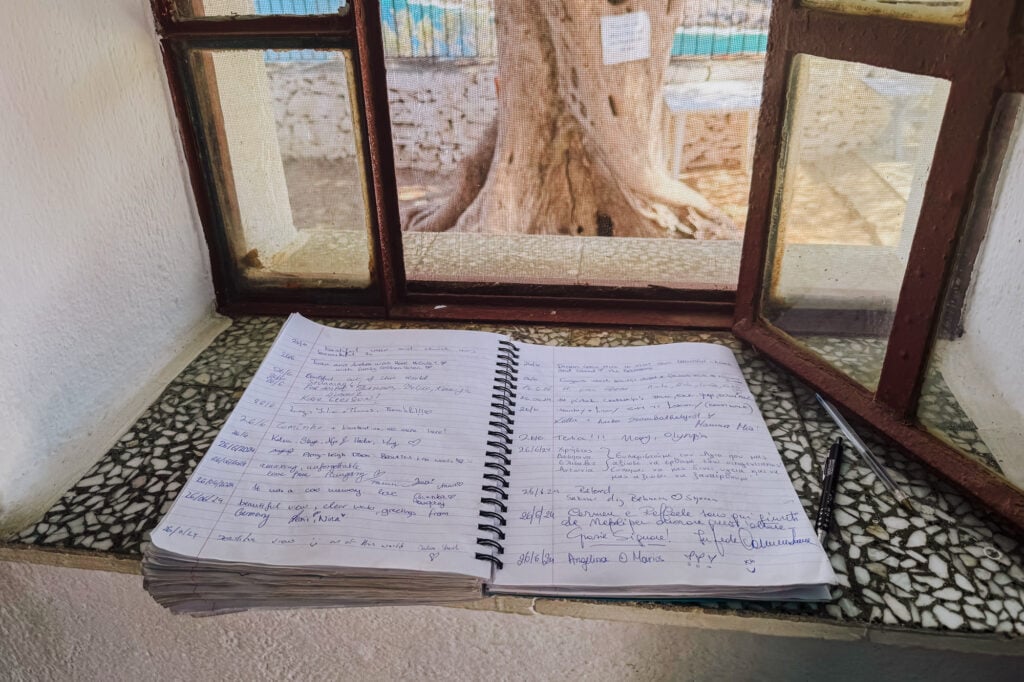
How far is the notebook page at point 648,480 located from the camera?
2.12ft

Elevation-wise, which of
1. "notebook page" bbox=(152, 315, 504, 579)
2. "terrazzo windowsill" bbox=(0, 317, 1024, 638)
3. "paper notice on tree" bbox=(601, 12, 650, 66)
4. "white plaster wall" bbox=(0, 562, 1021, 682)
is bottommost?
"white plaster wall" bbox=(0, 562, 1021, 682)

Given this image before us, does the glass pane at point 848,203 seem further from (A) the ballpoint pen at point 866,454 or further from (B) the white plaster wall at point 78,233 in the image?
(B) the white plaster wall at point 78,233

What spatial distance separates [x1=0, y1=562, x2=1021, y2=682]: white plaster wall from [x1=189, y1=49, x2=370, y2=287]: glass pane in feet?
1.60

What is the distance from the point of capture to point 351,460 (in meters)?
0.77

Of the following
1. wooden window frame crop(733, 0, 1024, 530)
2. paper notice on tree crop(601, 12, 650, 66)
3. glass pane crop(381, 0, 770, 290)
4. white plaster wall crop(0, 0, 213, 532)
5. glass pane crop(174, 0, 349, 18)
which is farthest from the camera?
paper notice on tree crop(601, 12, 650, 66)

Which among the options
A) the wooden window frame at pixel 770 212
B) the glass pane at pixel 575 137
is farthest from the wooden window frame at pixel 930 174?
the glass pane at pixel 575 137

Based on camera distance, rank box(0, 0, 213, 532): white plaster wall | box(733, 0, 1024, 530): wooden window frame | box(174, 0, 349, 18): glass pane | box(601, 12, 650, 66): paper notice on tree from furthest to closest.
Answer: box(601, 12, 650, 66): paper notice on tree
box(174, 0, 349, 18): glass pane
box(0, 0, 213, 532): white plaster wall
box(733, 0, 1024, 530): wooden window frame

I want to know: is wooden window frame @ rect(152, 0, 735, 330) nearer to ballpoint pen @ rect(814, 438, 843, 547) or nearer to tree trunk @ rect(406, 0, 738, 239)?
tree trunk @ rect(406, 0, 738, 239)

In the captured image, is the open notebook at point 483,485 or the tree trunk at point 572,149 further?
the tree trunk at point 572,149

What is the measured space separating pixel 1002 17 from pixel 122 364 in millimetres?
923

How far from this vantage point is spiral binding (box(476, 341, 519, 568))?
679mm

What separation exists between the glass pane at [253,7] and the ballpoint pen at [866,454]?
0.73 meters

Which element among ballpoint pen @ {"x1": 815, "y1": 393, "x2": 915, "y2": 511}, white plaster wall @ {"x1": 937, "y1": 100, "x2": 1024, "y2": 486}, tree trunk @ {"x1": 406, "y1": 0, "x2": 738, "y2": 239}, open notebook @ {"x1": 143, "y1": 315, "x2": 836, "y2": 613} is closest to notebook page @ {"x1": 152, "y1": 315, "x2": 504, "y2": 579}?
open notebook @ {"x1": 143, "y1": 315, "x2": 836, "y2": 613}

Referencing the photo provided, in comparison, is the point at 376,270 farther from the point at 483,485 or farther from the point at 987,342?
the point at 987,342
